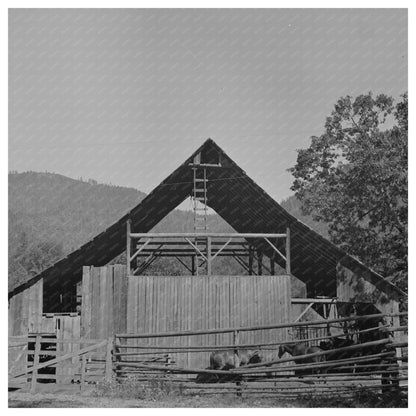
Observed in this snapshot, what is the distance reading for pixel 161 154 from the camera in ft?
72.9

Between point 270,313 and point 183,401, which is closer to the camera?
point 183,401

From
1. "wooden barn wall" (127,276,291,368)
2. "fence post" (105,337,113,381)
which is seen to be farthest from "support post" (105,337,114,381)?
"wooden barn wall" (127,276,291,368)

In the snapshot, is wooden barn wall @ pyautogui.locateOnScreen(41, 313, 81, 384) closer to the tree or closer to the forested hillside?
the tree

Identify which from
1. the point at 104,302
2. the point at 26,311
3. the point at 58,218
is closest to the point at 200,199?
the point at 104,302

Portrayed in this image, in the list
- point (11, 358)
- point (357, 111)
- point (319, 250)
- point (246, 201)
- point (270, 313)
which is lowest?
point (11, 358)

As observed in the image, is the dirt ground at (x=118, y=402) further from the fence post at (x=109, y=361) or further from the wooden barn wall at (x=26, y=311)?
the wooden barn wall at (x=26, y=311)

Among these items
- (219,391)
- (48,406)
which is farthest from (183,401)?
(48,406)

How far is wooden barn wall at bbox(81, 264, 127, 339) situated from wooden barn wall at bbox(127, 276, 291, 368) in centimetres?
40

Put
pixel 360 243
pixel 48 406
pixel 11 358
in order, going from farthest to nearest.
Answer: pixel 360 243
pixel 11 358
pixel 48 406

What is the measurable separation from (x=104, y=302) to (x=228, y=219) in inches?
267

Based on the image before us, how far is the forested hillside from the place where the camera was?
73.5 metres

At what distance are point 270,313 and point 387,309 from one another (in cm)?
377

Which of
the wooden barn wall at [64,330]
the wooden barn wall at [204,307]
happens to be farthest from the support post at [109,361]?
the wooden barn wall at [64,330]
